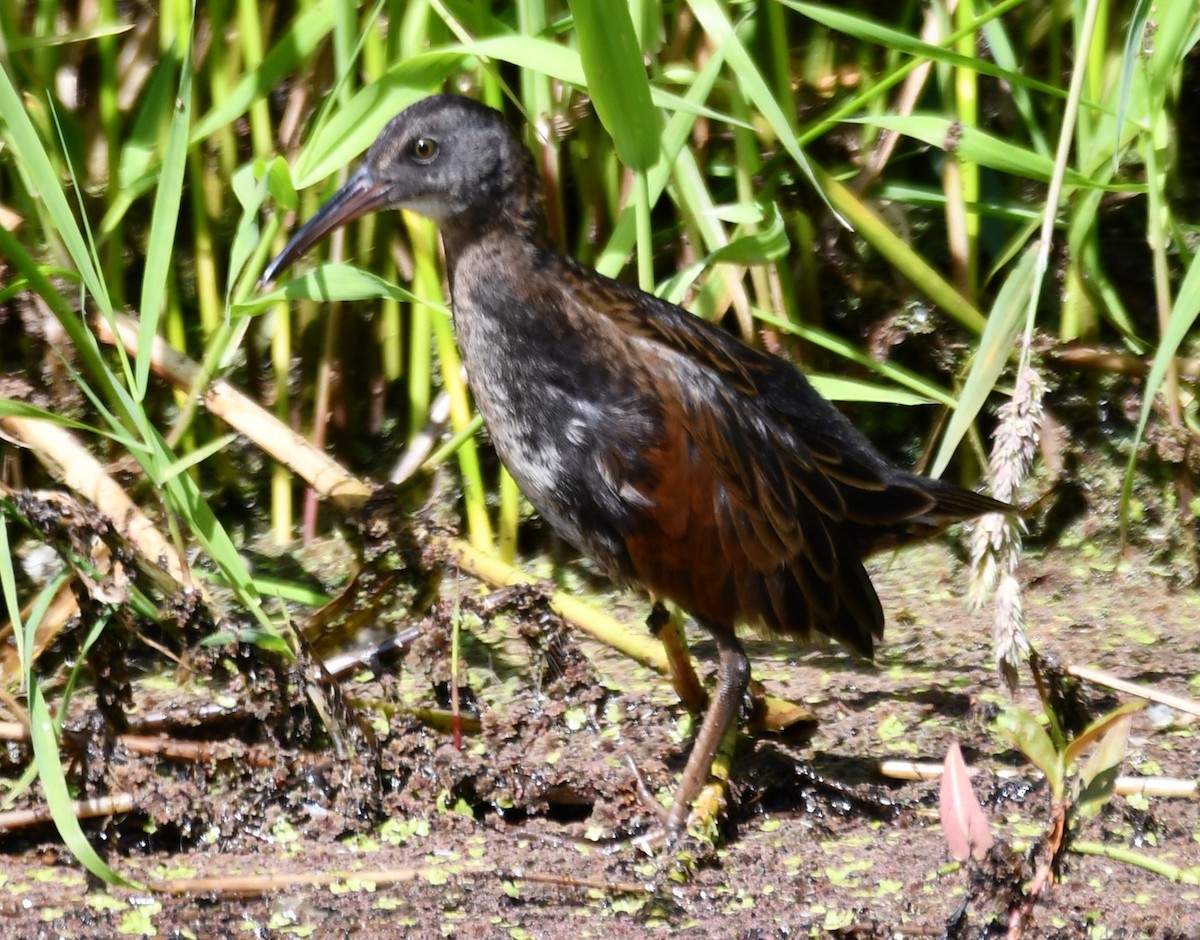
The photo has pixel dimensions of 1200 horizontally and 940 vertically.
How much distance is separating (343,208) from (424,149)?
7.5 inches

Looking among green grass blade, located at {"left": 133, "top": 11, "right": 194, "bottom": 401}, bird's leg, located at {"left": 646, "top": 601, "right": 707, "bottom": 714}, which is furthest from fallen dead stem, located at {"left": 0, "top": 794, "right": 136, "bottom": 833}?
bird's leg, located at {"left": 646, "top": 601, "right": 707, "bottom": 714}

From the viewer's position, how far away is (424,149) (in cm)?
283

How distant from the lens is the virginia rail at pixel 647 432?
266cm

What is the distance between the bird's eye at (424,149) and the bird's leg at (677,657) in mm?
921

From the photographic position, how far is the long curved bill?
112 inches

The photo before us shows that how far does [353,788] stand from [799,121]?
1.88 m

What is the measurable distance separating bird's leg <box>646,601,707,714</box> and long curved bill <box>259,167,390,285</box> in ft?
3.00

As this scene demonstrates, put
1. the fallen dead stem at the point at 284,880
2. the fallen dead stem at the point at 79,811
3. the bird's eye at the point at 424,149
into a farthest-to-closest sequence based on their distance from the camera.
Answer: the bird's eye at the point at 424,149 → the fallen dead stem at the point at 79,811 → the fallen dead stem at the point at 284,880

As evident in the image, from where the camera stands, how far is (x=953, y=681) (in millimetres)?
3109

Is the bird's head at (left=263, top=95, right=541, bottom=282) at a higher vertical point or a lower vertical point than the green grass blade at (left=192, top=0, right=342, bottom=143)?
lower

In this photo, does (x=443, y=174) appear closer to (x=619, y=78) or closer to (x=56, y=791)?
(x=619, y=78)

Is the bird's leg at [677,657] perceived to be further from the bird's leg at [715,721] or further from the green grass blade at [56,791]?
the green grass blade at [56,791]

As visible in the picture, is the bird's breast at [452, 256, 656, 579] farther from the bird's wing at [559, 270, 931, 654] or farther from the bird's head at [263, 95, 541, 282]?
the bird's head at [263, 95, 541, 282]

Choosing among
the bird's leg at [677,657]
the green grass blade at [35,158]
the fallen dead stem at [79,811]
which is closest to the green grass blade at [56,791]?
the fallen dead stem at [79,811]
